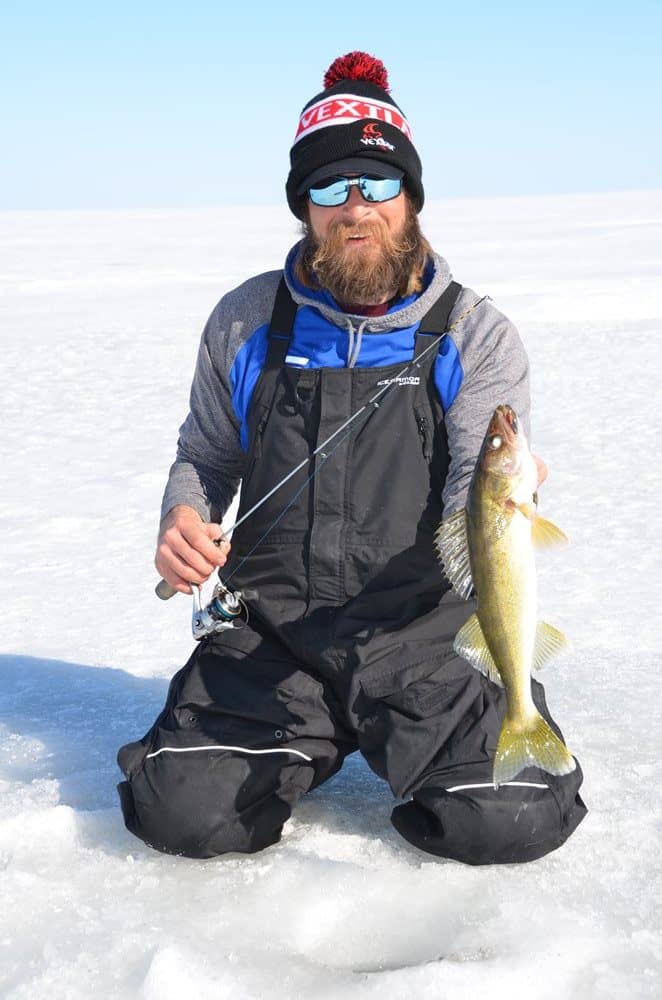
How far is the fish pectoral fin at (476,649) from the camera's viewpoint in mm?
2457

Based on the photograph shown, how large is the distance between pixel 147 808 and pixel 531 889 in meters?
0.94

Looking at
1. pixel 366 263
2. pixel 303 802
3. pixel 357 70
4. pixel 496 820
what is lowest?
pixel 303 802

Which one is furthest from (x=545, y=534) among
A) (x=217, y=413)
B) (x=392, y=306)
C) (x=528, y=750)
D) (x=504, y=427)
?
(x=217, y=413)

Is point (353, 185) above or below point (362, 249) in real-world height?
above

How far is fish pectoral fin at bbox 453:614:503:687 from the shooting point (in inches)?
96.7

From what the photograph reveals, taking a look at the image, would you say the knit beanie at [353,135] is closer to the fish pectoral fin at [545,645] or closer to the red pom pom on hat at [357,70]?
the red pom pom on hat at [357,70]

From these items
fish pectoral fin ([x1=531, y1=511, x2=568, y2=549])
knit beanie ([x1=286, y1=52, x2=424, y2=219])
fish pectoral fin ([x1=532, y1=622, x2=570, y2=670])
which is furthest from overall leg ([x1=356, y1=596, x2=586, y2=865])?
knit beanie ([x1=286, y1=52, x2=424, y2=219])

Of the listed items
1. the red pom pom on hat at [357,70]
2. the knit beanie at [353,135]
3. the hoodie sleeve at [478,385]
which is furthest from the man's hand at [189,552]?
the red pom pom on hat at [357,70]

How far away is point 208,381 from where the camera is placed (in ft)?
10.8

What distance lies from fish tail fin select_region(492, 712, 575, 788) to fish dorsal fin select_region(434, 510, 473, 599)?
309 millimetres

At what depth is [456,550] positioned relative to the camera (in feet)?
8.24

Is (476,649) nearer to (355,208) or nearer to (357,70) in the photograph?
(355,208)

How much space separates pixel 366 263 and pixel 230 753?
135cm

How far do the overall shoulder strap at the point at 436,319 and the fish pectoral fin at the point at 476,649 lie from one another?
0.85 meters
